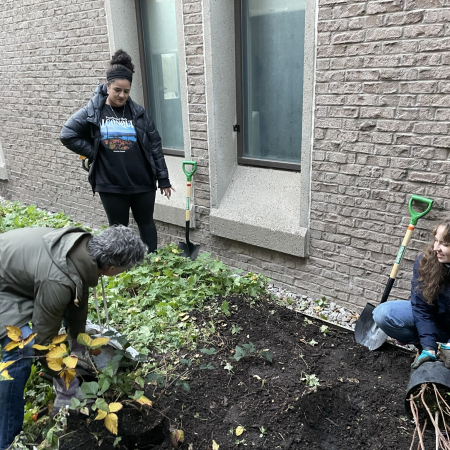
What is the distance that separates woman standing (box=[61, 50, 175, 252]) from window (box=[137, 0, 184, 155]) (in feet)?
3.68

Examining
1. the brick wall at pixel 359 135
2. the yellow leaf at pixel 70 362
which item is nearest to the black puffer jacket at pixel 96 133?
the brick wall at pixel 359 135

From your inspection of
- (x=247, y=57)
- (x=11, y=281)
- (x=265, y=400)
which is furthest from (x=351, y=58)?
(x=11, y=281)

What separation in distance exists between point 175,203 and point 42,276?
9.59 feet

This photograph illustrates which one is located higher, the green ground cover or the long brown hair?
the long brown hair

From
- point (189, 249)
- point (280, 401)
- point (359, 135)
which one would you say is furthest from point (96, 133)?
point (280, 401)

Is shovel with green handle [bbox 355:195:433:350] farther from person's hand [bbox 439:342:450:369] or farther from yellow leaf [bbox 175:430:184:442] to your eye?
yellow leaf [bbox 175:430:184:442]

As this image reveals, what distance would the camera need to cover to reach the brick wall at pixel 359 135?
9.68 ft

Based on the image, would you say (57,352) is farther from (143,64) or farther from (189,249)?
(143,64)

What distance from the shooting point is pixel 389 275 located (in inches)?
137

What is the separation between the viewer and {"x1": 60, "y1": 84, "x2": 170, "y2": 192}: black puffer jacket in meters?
3.90

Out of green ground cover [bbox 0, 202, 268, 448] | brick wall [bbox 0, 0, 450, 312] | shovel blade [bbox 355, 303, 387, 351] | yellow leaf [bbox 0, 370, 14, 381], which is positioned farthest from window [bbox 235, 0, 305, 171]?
yellow leaf [bbox 0, 370, 14, 381]

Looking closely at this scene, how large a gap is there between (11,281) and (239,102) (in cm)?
307

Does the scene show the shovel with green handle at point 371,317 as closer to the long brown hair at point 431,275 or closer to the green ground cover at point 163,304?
the long brown hair at point 431,275

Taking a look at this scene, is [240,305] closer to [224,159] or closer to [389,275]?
[389,275]
